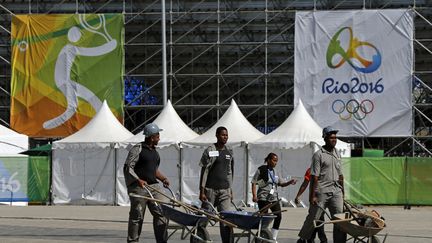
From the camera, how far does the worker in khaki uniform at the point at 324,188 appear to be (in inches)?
512

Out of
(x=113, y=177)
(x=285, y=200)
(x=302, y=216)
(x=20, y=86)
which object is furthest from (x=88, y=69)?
(x=302, y=216)

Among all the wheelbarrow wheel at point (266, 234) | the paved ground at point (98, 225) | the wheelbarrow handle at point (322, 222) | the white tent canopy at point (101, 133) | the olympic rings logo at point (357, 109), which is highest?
the olympic rings logo at point (357, 109)

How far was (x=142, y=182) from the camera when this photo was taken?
12891 mm

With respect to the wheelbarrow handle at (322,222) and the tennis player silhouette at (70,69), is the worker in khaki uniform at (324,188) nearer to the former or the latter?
the wheelbarrow handle at (322,222)

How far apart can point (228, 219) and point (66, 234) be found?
6.17m

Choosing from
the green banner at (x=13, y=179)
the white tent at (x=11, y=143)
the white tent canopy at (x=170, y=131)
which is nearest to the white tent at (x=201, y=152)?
the white tent canopy at (x=170, y=131)

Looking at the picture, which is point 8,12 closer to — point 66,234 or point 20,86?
point 20,86

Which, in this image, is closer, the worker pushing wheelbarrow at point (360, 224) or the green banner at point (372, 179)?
the worker pushing wheelbarrow at point (360, 224)

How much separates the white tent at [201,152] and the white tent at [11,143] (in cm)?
666

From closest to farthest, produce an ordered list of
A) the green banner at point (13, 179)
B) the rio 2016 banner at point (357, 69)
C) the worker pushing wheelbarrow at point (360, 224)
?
1. the worker pushing wheelbarrow at point (360, 224)
2. the green banner at point (13, 179)
3. the rio 2016 banner at point (357, 69)

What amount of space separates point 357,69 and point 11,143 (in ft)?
42.2

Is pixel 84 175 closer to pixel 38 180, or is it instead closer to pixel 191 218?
pixel 38 180

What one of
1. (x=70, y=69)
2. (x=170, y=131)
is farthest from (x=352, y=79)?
(x=70, y=69)

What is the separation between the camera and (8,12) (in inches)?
1636
